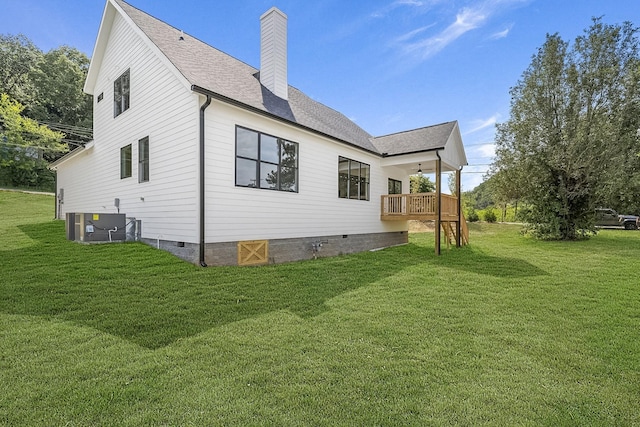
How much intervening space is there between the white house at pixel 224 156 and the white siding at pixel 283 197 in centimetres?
3

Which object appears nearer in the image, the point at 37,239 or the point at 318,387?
the point at 318,387

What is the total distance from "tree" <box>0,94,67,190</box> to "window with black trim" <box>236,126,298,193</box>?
86.0 feet

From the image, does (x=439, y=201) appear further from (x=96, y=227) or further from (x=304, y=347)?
(x=96, y=227)

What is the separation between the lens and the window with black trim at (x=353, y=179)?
11453 mm

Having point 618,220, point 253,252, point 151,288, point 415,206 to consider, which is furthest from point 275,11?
point 618,220

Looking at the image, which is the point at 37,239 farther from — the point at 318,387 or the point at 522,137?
the point at 522,137

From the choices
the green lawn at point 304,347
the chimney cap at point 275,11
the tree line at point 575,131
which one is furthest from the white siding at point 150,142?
the tree line at point 575,131

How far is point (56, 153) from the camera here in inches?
1129

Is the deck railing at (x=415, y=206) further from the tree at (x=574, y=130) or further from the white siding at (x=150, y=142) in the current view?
the white siding at (x=150, y=142)

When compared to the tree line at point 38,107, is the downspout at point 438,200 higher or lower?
lower

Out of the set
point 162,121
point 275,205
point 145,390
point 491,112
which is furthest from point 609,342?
point 491,112

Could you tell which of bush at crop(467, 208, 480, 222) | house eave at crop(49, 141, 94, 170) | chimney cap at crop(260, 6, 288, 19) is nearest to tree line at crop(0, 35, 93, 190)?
house eave at crop(49, 141, 94, 170)

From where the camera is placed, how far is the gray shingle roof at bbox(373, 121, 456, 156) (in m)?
12.1

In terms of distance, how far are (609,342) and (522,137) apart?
14.7m
